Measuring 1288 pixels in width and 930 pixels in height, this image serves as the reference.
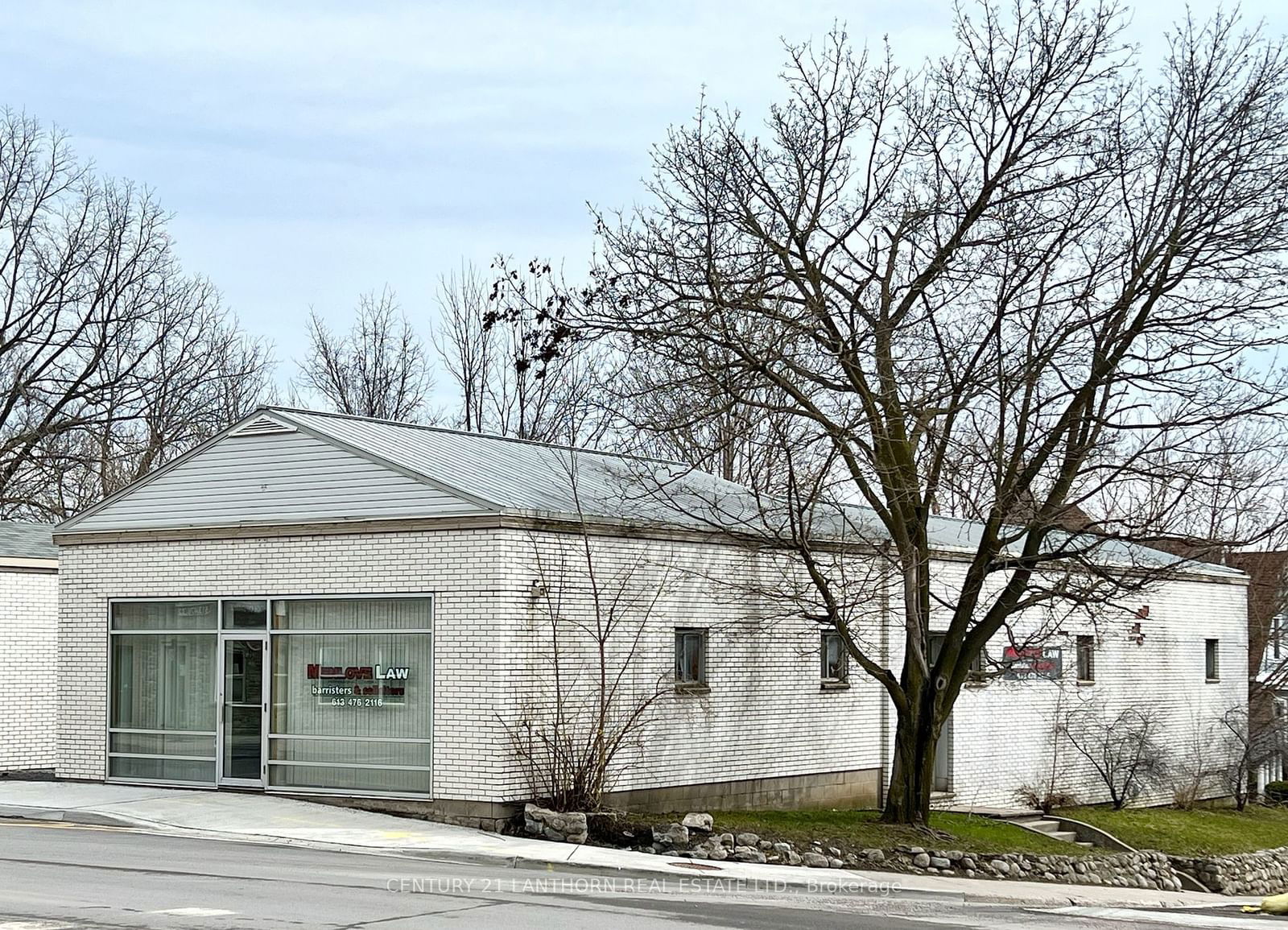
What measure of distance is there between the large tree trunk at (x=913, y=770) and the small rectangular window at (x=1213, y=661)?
1642 centimetres

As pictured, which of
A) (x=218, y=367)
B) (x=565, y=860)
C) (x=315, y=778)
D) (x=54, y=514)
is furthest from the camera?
A: (x=218, y=367)

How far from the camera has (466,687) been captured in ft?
65.2

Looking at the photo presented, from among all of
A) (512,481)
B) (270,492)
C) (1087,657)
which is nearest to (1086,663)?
(1087,657)

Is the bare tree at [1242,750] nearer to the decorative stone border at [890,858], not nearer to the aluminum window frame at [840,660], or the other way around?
the decorative stone border at [890,858]

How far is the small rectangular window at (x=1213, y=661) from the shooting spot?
120ft

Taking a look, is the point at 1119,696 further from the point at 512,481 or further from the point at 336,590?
the point at 336,590

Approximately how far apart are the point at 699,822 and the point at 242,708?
7057 mm

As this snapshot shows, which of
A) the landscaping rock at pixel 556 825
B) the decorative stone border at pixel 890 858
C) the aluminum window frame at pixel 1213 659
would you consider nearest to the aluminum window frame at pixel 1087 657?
the aluminum window frame at pixel 1213 659

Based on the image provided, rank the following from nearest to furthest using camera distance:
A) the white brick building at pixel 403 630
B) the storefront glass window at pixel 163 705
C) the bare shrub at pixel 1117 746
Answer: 1. the white brick building at pixel 403 630
2. the storefront glass window at pixel 163 705
3. the bare shrub at pixel 1117 746

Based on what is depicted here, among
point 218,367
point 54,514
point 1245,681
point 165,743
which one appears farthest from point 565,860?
point 218,367

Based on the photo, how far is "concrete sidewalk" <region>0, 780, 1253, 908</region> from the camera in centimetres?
1698

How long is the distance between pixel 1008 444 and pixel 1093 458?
3.98ft

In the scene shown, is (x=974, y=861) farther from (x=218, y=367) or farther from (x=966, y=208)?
(x=218, y=367)

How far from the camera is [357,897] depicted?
13.5 metres
